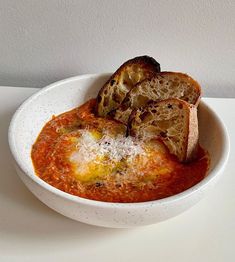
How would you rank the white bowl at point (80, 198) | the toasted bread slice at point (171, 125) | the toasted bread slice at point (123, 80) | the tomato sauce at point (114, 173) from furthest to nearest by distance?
the toasted bread slice at point (123, 80) → the toasted bread slice at point (171, 125) → the tomato sauce at point (114, 173) → the white bowl at point (80, 198)

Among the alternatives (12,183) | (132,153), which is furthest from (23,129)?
(132,153)

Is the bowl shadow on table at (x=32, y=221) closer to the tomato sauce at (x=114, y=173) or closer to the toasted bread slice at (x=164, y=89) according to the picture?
the tomato sauce at (x=114, y=173)

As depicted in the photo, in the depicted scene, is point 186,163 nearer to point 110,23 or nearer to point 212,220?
point 212,220

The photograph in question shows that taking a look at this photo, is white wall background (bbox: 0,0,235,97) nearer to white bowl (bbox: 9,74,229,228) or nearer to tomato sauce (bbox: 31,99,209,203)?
white bowl (bbox: 9,74,229,228)

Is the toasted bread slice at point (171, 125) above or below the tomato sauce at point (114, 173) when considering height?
above

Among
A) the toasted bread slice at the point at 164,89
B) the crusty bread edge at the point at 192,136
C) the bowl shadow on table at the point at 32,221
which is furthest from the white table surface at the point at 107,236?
the toasted bread slice at the point at 164,89
